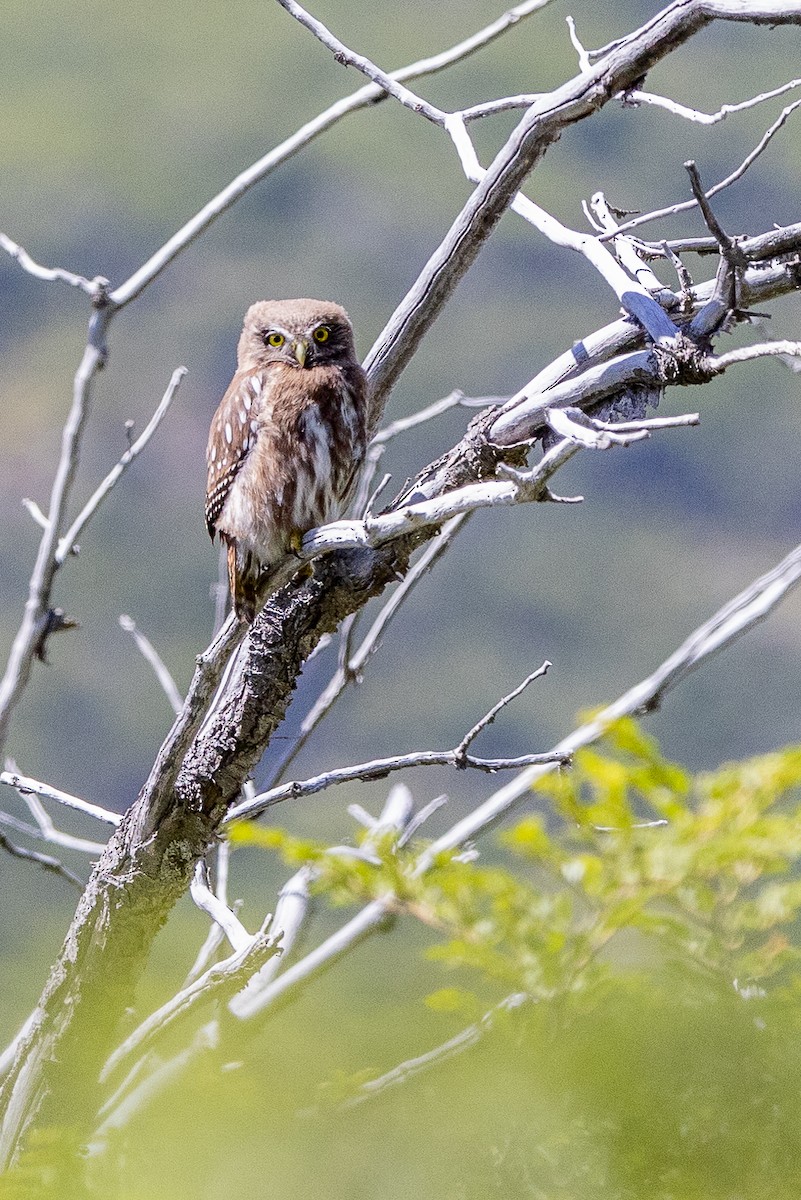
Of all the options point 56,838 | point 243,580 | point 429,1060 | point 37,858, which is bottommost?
point 429,1060

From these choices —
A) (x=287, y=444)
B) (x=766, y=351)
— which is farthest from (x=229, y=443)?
(x=766, y=351)

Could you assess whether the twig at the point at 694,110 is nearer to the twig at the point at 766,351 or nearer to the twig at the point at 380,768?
the twig at the point at 766,351

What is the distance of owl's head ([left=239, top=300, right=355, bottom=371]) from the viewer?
9.09 ft

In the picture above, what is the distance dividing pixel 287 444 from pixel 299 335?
29 centimetres

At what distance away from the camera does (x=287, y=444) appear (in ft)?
8.63

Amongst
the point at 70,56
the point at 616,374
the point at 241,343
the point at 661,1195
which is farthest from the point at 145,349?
the point at 661,1195

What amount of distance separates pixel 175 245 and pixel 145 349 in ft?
20.6

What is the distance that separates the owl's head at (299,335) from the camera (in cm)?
277

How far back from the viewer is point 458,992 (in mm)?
1060

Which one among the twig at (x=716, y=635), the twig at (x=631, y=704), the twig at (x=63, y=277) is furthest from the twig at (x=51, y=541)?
the twig at (x=716, y=635)

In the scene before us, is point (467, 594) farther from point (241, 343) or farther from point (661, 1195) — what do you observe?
point (661, 1195)

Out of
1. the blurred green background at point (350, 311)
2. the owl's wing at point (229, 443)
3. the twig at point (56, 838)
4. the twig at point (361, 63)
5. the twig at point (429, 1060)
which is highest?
the blurred green background at point (350, 311)

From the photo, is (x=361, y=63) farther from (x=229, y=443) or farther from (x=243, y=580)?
(x=243, y=580)

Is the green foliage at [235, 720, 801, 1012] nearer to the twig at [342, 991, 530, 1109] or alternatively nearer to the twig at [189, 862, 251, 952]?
the twig at [342, 991, 530, 1109]
